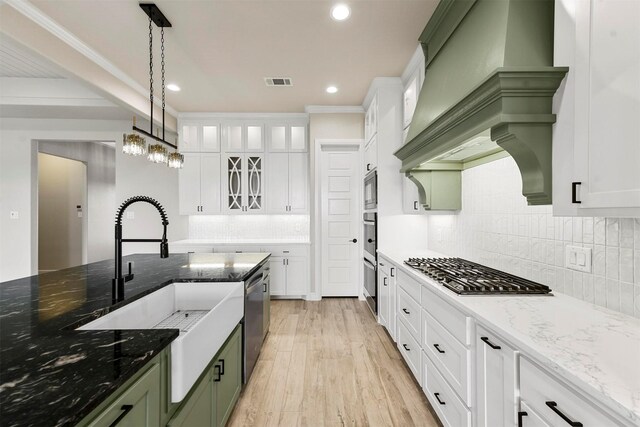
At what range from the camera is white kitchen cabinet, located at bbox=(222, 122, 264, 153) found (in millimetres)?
4672

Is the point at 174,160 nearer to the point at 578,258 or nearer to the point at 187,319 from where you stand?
the point at 187,319

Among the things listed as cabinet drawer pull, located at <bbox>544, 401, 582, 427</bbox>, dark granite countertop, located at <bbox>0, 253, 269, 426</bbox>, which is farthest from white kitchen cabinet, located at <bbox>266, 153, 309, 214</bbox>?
cabinet drawer pull, located at <bbox>544, 401, 582, 427</bbox>

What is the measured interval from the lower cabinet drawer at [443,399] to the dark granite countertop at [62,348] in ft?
4.59

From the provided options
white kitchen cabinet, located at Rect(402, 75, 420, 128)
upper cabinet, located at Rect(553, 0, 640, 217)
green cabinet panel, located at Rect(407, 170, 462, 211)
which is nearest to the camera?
upper cabinet, located at Rect(553, 0, 640, 217)

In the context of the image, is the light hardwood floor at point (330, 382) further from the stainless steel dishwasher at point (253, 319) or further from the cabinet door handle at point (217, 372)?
the cabinet door handle at point (217, 372)

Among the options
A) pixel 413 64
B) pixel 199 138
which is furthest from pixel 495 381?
pixel 199 138

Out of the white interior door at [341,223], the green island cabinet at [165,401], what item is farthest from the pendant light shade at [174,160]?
the white interior door at [341,223]

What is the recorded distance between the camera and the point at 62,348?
35.5 inches

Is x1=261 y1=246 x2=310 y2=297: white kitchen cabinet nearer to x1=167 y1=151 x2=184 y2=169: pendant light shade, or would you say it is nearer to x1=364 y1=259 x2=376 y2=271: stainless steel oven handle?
x1=364 y1=259 x2=376 y2=271: stainless steel oven handle

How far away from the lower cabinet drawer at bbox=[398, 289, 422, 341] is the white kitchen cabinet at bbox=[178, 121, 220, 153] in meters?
3.63

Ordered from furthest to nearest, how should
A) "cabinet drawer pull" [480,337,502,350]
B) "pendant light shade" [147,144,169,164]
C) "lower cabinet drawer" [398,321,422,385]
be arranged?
"pendant light shade" [147,144,169,164] < "lower cabinet drawer" [398,321,422,385] < "cabinet drawer pull" [480,337,502,350]

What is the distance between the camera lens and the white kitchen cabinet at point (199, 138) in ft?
15.3

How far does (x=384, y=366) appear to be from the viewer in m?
2.53

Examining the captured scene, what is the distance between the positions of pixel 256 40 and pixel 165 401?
9.08 ft
